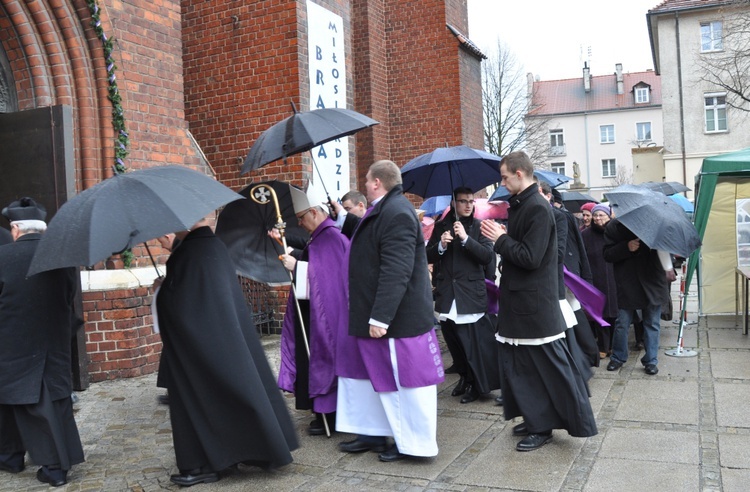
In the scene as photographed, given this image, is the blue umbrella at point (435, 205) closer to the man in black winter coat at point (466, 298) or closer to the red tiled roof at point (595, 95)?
the man in black winter coat at point (466, 298)

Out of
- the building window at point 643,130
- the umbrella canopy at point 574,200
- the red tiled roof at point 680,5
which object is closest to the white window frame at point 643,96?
the building window at point 643,130

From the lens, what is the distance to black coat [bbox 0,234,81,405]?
175 inches

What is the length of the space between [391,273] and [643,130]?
225 ft

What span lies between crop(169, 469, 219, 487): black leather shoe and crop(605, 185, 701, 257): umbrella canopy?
439 cm

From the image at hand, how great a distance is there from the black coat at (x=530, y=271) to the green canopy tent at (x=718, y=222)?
6110 mm

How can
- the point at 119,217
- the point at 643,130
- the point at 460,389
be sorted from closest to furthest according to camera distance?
1. the point at 119,217
2. the point at 460,389
3. the point at 643,130

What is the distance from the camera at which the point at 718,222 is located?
10.7m

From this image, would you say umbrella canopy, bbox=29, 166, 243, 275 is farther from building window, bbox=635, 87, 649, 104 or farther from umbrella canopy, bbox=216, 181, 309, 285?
building window, bbox=635, 87, 649, 104

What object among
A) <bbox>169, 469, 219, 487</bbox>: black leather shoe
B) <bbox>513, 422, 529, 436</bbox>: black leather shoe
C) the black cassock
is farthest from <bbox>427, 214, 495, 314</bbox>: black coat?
<bbox>169, 469, 219, 487</bbox>: black leather shoe

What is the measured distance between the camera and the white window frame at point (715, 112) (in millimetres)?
36875

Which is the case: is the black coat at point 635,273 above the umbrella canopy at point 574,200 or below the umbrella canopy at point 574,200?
below

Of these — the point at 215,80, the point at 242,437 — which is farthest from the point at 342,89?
the point at 242,437

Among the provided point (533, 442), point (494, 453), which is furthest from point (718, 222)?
point (494, 453)

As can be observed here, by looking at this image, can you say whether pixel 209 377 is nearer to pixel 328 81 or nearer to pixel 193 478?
pixel 193 478
